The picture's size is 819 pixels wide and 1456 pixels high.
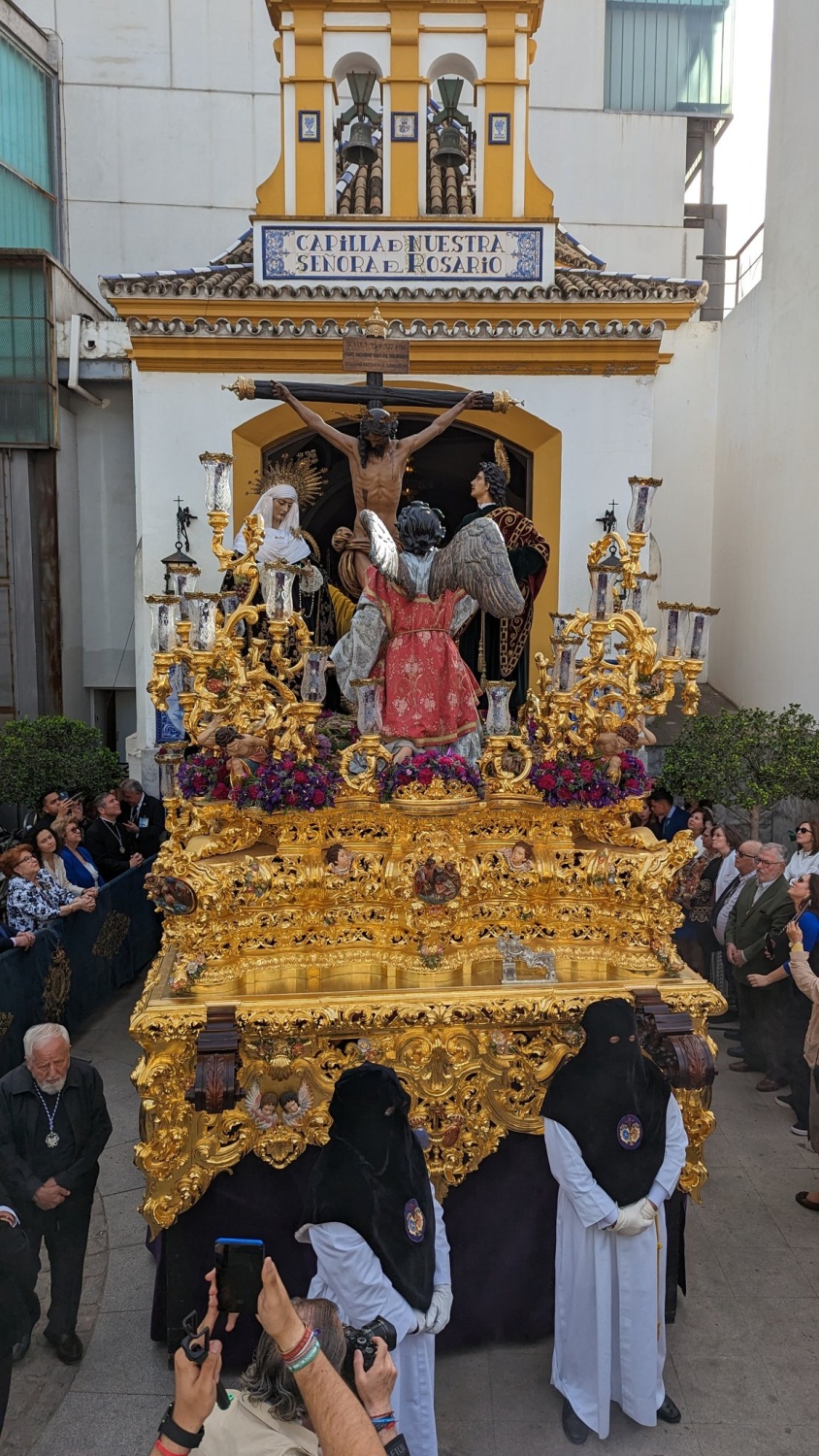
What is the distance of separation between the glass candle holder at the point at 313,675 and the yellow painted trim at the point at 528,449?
5631 millimetres

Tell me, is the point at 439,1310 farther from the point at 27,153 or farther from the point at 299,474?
the point at 27,153

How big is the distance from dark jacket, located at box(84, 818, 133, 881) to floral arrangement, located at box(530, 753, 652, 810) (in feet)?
15.4

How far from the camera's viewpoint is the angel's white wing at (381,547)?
17.6ft

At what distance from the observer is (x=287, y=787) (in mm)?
5012

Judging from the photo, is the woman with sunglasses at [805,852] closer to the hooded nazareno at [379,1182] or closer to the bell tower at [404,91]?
the hooded nazareno at [379,1182]

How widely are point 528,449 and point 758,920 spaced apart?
6.43m

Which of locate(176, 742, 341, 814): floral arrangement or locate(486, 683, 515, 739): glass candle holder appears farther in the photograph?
locate(486, 683, 515, 739): glass candle holder

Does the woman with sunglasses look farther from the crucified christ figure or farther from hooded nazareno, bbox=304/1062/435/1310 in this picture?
hooded nazareno, bbox=304/1062/435/1310

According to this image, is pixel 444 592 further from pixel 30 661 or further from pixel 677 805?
pixel 30 661

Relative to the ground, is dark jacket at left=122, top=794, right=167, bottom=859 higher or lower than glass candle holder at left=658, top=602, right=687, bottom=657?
lower

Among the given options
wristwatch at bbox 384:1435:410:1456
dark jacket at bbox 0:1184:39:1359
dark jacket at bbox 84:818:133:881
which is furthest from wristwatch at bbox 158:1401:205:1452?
dark jacket at bbox 84:818:133:881

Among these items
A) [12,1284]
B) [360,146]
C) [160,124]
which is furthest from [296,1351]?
[160,124]

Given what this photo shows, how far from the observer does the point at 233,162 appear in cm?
1550

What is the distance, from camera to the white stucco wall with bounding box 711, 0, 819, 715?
11031 millimetres
